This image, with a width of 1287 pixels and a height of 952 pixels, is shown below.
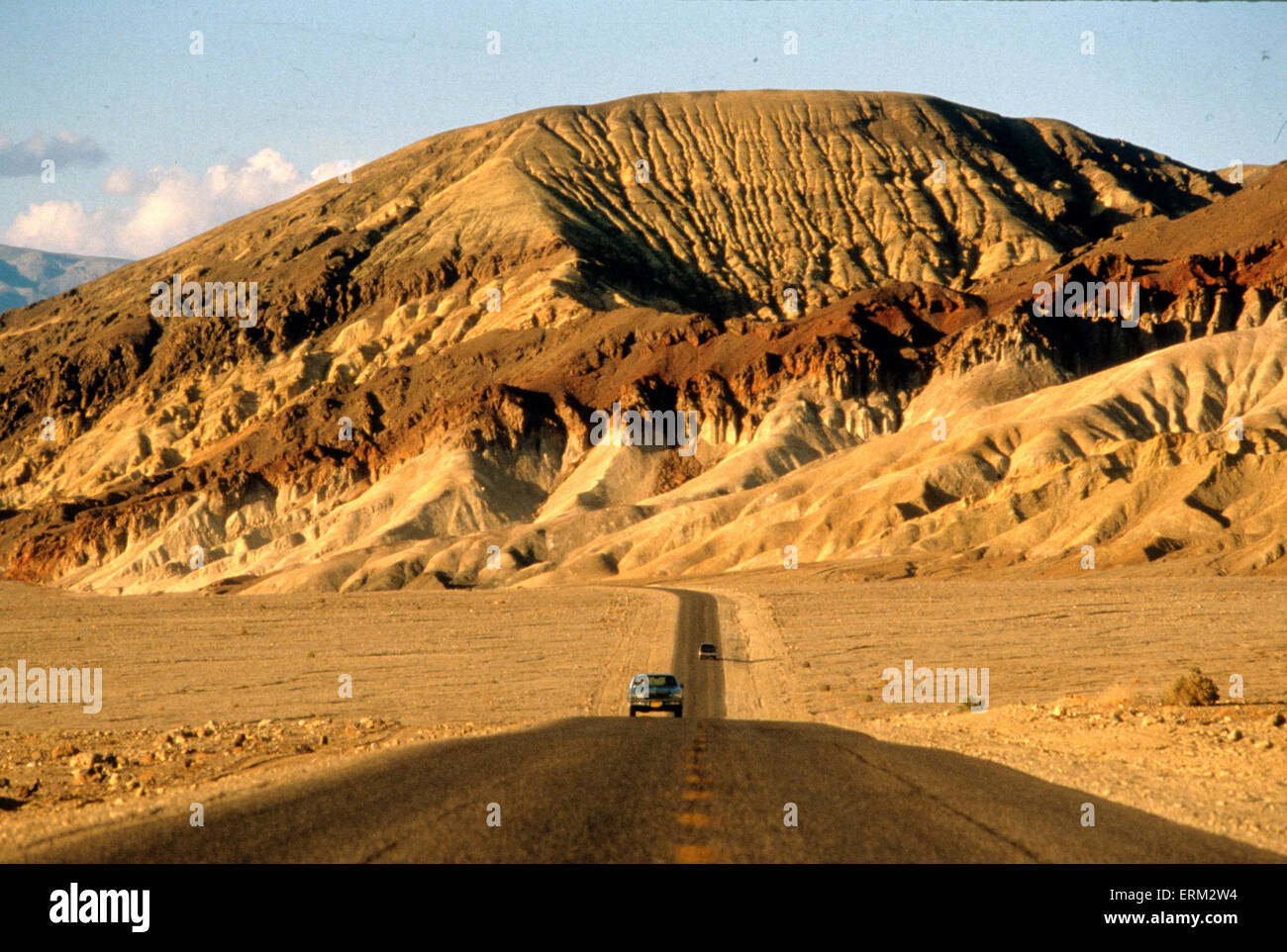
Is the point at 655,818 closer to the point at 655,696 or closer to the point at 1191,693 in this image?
the point at 1191,693

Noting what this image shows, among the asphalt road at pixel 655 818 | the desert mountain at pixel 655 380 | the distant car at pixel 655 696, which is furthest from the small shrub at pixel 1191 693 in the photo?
the desert mountain at pixel 655 380

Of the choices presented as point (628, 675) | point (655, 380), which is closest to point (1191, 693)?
point (628, 675)

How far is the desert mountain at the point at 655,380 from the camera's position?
91688mm

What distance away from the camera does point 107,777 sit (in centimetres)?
1666

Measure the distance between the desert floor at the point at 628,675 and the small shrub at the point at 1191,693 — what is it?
81cm

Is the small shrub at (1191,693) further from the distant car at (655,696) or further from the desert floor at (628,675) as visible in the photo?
the distant car at (655,696)

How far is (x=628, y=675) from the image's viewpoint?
1682 inches

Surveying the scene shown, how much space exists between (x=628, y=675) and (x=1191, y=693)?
21.9 m

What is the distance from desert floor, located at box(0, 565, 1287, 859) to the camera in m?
15.8

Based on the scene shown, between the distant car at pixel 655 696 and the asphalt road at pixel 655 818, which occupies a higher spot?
the asphalt road at pixel 655 818

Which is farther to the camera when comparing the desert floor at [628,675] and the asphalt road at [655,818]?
the desert floor at [628,675]

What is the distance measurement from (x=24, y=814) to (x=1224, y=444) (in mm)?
80112
